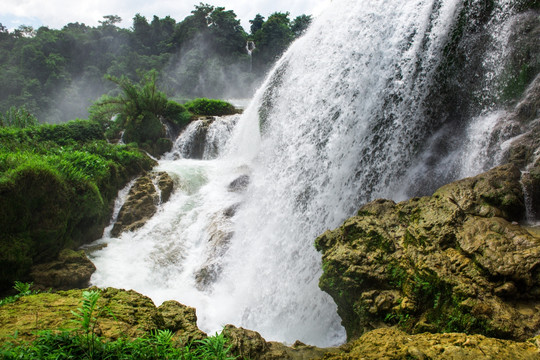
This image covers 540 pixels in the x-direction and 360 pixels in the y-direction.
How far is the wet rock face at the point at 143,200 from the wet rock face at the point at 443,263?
5.57m

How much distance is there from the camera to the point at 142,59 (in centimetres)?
3766

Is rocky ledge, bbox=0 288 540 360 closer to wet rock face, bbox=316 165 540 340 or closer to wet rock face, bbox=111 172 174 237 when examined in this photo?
wet rock face, bbox=316 165 540 340

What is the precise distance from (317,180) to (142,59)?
39891 mm

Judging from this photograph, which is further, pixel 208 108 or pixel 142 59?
pixel 142 59

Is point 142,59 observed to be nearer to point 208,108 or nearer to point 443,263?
point 208,108

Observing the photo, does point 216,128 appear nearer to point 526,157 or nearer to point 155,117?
point 155,117

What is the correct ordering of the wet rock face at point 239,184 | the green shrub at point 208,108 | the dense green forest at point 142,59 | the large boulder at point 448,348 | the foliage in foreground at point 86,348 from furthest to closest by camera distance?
the dense green forest at point 142,59, the green shrub at point 208,108, the wet rock face at point 239,184, the large boulder at point 448,348, the foliage in foreground at point 86,348

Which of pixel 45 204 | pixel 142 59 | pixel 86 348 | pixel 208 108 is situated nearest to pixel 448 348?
pixel 86 348

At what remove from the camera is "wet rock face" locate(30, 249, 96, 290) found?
4922 mm

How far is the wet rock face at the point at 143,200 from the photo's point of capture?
25.1 feet

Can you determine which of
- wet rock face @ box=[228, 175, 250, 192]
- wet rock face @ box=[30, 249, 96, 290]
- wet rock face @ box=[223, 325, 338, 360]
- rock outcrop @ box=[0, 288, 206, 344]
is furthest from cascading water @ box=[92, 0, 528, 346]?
rock outcrop @ box=[0, 288, 206, 344]

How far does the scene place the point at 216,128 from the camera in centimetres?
1398

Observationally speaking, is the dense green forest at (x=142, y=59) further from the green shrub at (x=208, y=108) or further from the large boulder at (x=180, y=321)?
the large boulder at (x=180, y=321)

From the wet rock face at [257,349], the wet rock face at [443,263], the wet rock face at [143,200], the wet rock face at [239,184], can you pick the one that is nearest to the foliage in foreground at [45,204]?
the wet rock face at [143,200]
